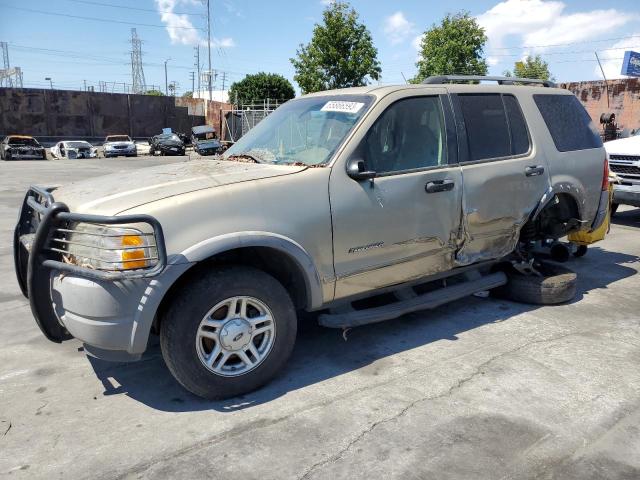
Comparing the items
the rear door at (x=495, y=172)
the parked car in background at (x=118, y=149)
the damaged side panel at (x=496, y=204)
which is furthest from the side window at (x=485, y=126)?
the parked car in background at (x=118, y=149)

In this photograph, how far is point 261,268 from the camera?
3.62 m

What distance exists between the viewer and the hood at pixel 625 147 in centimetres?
878

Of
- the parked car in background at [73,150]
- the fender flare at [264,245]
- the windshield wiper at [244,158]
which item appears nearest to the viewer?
the fender flare at [264,245]

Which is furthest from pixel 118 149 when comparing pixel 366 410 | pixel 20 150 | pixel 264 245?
pixel 366 410

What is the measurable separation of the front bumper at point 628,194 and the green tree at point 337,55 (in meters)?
23.0

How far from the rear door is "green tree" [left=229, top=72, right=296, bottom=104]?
50498 mm

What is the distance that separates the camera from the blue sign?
122ft

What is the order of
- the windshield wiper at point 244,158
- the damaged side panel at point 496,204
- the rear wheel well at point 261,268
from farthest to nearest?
the damaged side panel at point 496,204 → the windshield wiper at point 244,158 → the rear wheel well at point 261,268

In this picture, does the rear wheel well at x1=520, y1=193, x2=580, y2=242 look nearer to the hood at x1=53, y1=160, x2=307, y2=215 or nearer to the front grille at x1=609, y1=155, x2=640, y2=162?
the hood at x1=53, y1=160, x2=307, y2=215

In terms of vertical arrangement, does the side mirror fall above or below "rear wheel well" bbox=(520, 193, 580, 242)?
above

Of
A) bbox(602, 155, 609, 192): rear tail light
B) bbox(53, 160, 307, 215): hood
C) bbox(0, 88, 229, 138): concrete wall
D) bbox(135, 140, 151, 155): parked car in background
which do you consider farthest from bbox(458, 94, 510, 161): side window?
bbox(0, 88, 229, 138): concrete wall

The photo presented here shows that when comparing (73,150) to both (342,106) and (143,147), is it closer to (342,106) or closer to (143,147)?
(143,147)

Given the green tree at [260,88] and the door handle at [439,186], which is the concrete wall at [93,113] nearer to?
the green tree at [260,88]

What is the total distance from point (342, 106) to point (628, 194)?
6.34 meters
